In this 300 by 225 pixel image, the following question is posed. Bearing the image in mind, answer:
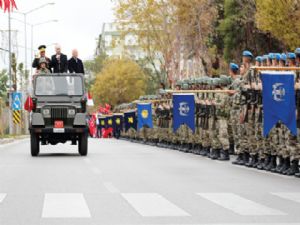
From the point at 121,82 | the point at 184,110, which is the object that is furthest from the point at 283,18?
the point at 121,82

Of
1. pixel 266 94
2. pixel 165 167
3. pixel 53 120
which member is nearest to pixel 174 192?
pixel 266 94

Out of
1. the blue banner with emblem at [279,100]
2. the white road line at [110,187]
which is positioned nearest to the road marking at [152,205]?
the white road line at [110,187]

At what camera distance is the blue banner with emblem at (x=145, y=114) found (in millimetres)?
37281

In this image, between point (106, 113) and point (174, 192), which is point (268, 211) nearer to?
point (174, 192)

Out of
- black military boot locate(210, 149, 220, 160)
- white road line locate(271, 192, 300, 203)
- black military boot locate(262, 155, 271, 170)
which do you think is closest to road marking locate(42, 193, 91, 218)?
white road line locate(271, 192, 300, 203)

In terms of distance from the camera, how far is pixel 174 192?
44.2ft

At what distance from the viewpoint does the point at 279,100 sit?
56.7 ft

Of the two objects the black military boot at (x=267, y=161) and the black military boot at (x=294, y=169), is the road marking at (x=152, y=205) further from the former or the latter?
the black military boot at (x=267, y=161)

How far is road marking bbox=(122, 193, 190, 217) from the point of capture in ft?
35.3

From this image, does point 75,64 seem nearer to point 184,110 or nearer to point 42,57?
point 42,57

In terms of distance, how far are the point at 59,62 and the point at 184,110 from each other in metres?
4.07

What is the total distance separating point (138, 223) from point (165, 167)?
985 cm

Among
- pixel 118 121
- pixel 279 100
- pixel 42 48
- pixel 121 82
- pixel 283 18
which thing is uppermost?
pixel 283 18

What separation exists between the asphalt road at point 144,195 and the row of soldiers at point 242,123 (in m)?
0.52
